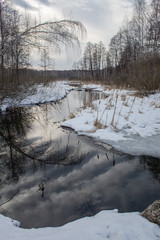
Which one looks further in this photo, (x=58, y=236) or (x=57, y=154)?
(x=57, y=154)

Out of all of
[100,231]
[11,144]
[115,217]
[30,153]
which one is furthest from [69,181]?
[11,144]

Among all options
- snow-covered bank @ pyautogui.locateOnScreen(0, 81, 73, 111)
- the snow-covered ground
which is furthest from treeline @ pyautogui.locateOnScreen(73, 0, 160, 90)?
snow-covered bank @ pyautogui.locateOnScreen(0, 81, 73, 111)

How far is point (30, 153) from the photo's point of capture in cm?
343

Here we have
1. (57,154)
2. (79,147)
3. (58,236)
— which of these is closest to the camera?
(58,236)

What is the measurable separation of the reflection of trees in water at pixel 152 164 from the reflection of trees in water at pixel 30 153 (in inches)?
49.6

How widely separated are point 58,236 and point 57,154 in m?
2.12

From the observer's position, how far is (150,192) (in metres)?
2.04

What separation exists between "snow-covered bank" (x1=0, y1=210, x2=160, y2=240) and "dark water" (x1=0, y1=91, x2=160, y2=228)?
283 millimetres

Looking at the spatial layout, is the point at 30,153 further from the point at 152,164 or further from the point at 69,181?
the point at 152,164

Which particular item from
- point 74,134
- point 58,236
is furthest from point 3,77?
point 58,236

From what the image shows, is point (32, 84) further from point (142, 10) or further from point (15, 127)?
point (142, 10)

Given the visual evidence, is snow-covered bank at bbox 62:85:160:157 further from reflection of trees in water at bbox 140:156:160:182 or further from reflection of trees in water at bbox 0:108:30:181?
reflection of trees in water at bbox 0:108:30:181

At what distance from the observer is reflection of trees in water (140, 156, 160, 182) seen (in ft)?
8.03

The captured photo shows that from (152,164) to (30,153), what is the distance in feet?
8.81
